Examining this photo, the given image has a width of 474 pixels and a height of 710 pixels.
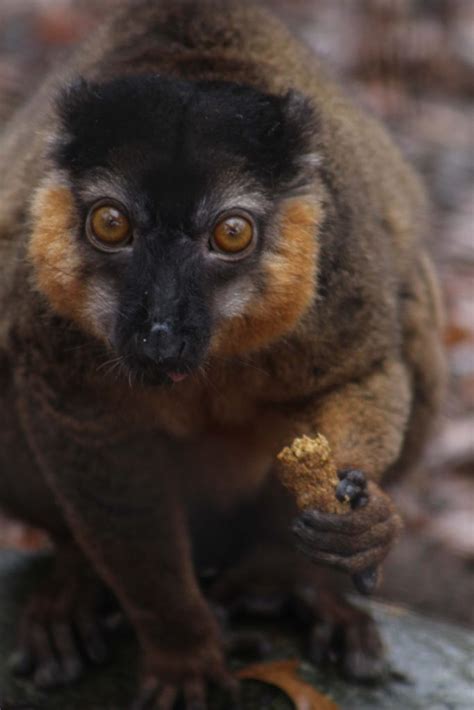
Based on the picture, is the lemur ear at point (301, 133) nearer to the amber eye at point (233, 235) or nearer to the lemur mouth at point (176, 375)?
the amber eye at point (233, 235)

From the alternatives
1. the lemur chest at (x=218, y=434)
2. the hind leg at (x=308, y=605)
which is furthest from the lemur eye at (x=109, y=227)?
the hind leg at (x=308, y=605)

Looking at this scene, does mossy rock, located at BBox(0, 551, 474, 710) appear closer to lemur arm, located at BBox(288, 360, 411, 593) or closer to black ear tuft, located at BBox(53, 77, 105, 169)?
lemur arm, located at BBox(288, 360, 411, 593)

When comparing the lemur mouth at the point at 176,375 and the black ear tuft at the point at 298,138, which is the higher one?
the black ear tuft at the point at 298,138

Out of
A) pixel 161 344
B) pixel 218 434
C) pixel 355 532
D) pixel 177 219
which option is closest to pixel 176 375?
pixel 161 344

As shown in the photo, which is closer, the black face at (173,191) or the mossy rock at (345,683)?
the black face at (173,191)

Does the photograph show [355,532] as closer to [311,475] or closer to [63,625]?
[311,475]

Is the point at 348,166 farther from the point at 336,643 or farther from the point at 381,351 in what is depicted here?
the point at 336,643

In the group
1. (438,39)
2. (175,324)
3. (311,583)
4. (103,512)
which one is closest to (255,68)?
(175,324)
